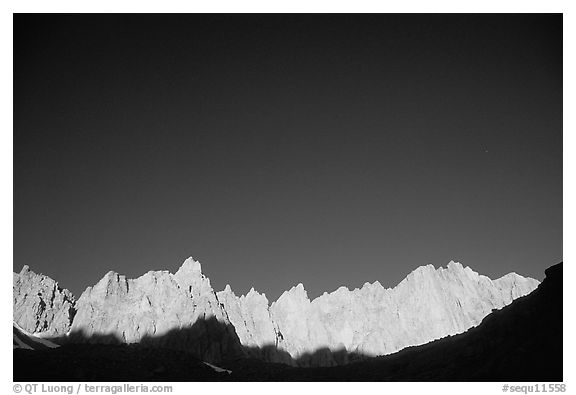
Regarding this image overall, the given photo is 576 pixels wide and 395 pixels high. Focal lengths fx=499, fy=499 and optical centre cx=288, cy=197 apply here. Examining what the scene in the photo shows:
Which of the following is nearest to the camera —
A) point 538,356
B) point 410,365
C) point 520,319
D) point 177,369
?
point 538,356

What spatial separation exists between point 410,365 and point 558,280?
18479mm

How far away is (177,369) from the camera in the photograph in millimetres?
65812
